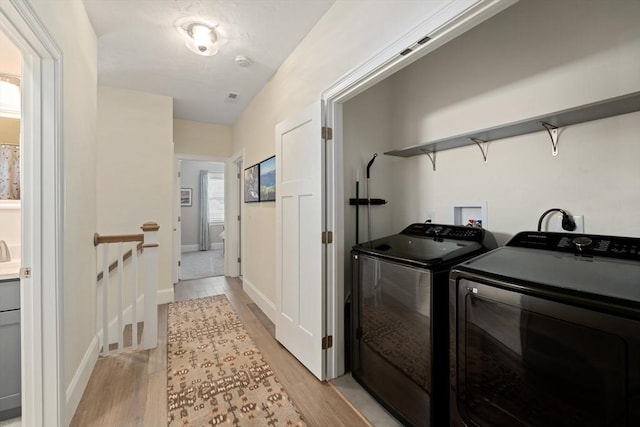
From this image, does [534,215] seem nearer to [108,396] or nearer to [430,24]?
[430,24]

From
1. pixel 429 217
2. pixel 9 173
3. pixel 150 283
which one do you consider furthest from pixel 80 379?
pixel 429 217

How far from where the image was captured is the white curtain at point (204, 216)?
303 inches

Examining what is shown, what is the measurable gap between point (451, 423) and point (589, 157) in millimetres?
1449

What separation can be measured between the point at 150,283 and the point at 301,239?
142cm

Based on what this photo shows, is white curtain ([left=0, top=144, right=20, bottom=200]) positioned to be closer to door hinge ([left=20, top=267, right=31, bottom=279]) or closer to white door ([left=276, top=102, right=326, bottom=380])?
door hinge ([left=20, top=267, right=31, bottom=279])

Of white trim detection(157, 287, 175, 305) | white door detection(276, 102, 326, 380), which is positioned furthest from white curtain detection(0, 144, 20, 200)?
white door detection(276, 102, 326, 380)

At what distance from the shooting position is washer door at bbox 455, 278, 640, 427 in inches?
30.7

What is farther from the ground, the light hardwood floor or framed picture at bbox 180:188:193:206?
framed picture at bbox 180:188:193:206

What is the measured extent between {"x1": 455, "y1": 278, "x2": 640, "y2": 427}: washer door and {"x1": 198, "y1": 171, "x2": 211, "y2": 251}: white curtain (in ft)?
24.8

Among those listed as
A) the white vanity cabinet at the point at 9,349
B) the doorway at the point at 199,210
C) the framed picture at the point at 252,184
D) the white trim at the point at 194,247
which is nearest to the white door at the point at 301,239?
the framed picture at the point at 252,184

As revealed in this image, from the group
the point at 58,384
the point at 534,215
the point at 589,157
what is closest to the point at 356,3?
the point at 589,157

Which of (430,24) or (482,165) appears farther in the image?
(482,165)

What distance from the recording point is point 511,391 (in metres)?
1.02

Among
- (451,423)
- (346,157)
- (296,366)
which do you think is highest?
(346,157)
